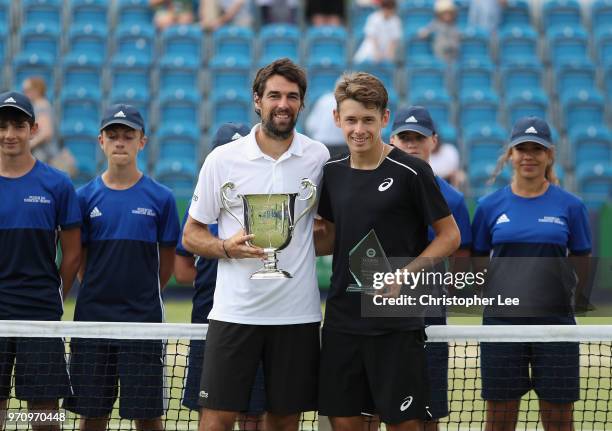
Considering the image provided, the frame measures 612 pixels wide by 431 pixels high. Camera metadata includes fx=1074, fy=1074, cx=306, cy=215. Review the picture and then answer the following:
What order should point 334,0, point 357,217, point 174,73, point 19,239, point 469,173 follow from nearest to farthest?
point 357,217
point 19,239
point 469,173
point 174,73
point 334,0

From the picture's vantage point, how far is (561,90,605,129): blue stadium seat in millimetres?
15539

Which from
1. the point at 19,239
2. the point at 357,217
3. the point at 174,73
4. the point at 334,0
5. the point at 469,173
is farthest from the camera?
the point at 334,0

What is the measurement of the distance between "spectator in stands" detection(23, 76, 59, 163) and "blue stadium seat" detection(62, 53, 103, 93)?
2266 millimetres

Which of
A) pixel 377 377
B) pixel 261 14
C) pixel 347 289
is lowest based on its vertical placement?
pixel 377 377

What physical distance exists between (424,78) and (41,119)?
5.69 metres

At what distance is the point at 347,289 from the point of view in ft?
18.1

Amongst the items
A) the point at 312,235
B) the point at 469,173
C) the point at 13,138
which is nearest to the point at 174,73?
the point at 469,173

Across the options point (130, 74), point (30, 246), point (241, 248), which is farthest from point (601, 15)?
point (241, 248)

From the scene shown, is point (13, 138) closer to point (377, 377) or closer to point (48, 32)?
point (377, 377)

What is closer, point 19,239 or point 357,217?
point 357,217

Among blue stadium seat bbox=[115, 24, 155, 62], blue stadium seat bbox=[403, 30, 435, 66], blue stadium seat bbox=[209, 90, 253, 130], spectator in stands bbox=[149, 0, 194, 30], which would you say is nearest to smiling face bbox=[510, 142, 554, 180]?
blue stadium seat bbox=[209, 90, 253, 130]

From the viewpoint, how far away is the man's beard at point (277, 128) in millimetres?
5547

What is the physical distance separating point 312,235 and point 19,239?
6.08 ft

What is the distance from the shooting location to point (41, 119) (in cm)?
1331
